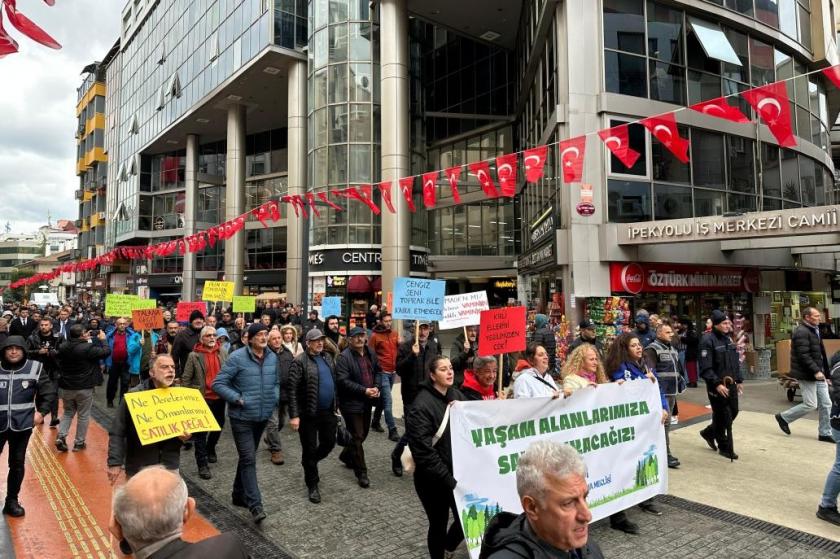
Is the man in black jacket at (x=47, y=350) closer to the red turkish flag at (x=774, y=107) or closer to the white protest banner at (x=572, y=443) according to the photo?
the white protest banner at (x=572, y=443)

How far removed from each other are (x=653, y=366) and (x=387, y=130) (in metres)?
21.6

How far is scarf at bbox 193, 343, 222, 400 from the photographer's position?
7434 millimetres

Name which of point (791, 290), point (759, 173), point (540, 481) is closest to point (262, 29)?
point (759, 173)

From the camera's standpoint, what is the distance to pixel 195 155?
44.2 m

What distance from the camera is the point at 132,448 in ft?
15.5

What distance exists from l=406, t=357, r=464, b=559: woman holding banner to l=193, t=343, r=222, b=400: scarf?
4.32m

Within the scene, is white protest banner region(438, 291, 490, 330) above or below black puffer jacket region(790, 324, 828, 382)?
above

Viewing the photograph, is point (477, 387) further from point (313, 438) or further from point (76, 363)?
point (76, 363)

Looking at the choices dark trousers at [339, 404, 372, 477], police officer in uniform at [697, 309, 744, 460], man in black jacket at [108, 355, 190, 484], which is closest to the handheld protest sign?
dark trousers at [339, 404, 372, 477]

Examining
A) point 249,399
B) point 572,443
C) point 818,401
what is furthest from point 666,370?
point 249,399

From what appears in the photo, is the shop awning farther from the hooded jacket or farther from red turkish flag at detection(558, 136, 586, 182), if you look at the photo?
the hooded jacket

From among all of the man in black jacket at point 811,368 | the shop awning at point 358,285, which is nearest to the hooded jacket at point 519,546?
the man in black jacket at point 811,368

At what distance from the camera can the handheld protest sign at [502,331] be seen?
621 centimetres

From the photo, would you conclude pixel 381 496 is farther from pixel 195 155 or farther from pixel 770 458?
pixel 195 155
